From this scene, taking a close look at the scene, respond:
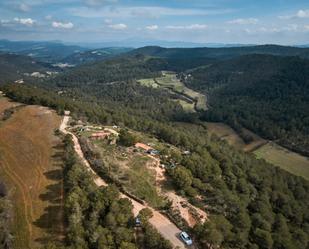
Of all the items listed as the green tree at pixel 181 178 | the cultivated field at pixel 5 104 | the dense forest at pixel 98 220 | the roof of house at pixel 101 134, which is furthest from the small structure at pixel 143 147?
the cultivated field at pixel 5 104

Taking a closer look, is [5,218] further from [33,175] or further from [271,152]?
[271,152]

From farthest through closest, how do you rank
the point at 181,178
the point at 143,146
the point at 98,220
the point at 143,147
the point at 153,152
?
the point at 143,146, the point at 143,147, the point at 153,152, the point at 181,178, the point at 98,220

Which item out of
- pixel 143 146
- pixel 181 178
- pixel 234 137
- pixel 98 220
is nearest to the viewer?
pixel 98 220

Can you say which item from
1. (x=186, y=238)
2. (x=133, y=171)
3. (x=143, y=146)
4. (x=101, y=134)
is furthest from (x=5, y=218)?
(x=143, y=146)

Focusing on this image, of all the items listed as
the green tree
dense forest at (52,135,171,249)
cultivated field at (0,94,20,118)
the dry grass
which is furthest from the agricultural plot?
the dry grass

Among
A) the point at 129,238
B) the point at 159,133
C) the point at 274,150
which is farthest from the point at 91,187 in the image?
the point at 274,150

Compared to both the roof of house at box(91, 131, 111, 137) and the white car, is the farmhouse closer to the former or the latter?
the roof of house at box(91, 131, 111, 137)

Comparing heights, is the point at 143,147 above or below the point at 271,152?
above
